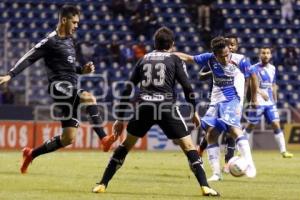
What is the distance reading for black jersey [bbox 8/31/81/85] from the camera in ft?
40.9

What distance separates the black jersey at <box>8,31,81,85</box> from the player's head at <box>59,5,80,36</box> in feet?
0.70

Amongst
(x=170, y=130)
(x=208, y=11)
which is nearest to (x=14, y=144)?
(x=208, y=11)

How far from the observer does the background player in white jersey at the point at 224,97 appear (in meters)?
12.8

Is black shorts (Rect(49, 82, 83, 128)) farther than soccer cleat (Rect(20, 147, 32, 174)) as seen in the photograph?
No

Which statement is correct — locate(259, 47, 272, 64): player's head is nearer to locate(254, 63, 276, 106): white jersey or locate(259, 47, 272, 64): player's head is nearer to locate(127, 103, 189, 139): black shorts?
locate(254, 63, 276, 106): white jersey

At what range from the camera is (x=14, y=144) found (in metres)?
25.0

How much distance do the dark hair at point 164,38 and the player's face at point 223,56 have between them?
6.18 ft

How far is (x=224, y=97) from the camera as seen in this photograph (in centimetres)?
1316

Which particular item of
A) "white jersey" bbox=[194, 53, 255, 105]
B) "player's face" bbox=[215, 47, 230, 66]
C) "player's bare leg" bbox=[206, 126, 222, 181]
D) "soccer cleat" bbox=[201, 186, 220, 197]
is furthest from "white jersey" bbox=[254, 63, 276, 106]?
"soccer cleat" bbox=[201, 186, 220, 197]

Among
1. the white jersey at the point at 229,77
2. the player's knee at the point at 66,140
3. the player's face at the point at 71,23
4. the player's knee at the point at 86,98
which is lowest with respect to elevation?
Answer: the player's knee at the point at 66,140

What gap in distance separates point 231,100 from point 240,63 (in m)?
0.57

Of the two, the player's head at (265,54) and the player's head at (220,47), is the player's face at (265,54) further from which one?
the player's head at (220,47)

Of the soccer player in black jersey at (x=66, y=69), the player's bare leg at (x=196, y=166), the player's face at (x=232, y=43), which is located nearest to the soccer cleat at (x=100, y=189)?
the player's bare leg at (x=196, y=166)

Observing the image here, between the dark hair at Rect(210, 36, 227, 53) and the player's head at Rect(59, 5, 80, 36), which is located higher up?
the player's head at Rect(59, 5, 80, 36)
